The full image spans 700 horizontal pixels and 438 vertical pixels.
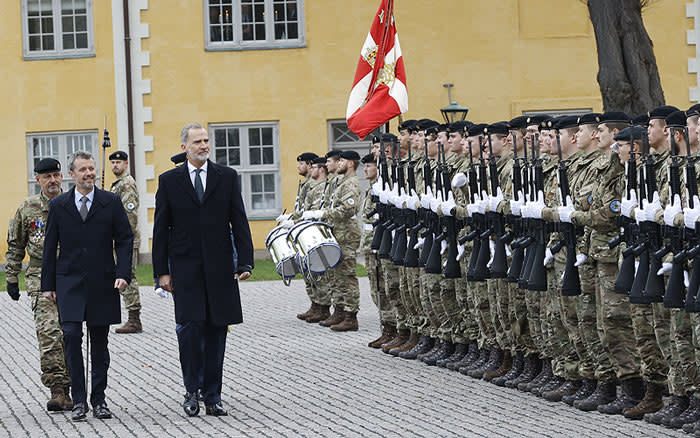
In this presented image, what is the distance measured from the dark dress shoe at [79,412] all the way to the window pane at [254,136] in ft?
56.8

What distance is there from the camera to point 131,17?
26.0 metres

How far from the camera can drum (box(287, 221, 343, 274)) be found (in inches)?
548

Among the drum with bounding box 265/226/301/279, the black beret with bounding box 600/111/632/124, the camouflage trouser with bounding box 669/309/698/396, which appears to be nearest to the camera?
the camouflage trouser with bounding box 669/309/698/396

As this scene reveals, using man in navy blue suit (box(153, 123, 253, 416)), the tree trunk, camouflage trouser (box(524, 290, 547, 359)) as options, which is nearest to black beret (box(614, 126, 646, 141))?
camouflage trouser (box(524, 290, 547, 359))

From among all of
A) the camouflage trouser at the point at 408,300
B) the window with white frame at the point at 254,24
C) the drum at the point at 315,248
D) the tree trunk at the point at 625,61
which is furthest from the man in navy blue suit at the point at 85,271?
the window with white frame at the point at 254,24

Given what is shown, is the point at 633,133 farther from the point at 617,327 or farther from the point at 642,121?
the point at 617,327

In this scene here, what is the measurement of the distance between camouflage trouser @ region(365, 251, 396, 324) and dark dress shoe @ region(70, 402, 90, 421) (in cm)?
434

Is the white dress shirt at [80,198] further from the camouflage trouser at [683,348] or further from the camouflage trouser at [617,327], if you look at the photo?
the camouflage trouser at [683,348]

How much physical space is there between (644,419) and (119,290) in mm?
3757

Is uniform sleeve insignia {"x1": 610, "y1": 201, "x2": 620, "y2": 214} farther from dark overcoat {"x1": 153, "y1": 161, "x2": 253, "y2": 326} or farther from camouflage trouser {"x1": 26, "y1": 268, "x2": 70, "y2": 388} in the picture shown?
camouflage trouser {"x1": 26, "y1": 268, "x2": 70, "y2": 388}

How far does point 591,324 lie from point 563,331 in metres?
0.47

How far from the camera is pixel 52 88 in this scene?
86.4 ft

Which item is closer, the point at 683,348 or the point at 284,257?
the point at 683,348

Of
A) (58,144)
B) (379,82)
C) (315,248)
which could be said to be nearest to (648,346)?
(315,248)
